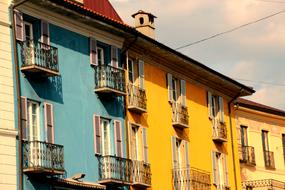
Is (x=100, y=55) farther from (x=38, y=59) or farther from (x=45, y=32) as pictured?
(x=38, y=59)

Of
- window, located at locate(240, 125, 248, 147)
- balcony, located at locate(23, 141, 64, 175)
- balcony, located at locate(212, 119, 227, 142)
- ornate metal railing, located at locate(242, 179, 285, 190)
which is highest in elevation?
window, located at locate(240, 125, 248, 147)

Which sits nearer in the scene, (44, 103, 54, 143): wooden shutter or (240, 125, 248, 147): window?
(44, 103, 54, 143): wooden shutter

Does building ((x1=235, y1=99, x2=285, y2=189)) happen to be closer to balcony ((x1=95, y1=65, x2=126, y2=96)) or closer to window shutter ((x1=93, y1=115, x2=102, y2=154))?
balcony ((x1=95, y1=65, x2=126, y2=96))

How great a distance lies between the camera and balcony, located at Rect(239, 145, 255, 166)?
5253 centimetres

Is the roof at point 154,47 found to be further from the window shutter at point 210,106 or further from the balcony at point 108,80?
the balcony at point 108,80

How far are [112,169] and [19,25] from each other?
292 inches

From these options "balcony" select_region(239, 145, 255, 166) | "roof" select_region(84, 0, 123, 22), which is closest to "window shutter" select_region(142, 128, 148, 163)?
"roof" select_region(84, 0, 123, 22)

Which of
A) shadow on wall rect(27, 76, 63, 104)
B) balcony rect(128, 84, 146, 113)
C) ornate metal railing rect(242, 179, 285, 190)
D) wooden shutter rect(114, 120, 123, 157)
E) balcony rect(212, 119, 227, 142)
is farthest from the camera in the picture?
ornate metal railing rect(242, 179, 285, 190)

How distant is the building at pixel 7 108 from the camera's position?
30.6 meters

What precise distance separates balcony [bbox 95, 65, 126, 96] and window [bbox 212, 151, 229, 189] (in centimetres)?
1135

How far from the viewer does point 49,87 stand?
109ft

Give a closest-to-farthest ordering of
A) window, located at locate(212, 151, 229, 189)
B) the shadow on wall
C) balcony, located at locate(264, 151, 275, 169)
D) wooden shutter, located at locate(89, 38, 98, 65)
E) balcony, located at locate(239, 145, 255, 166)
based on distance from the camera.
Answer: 1. the shadow on wall
2. wooden shutter, located at locate(89, 38, 98, 65)
3. window, located at locate(212, 151, 229, 189)
4. balcony, located at locate(239, 145, 255, 166)
5. balcony, located at locate(264, 151, 275, 169)

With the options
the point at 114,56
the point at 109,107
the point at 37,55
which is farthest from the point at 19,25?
the point at 114,56

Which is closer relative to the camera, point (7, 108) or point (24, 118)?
point (7, 108)
